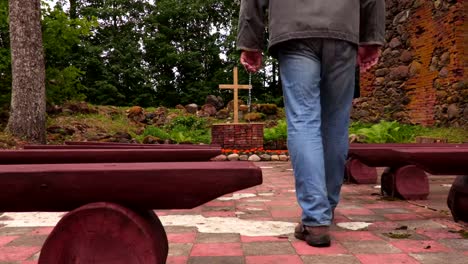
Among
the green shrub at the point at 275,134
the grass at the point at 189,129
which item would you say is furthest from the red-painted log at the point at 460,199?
the green shrub at the point at 275,134

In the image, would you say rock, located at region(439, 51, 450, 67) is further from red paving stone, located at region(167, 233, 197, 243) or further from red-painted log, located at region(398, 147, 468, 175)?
red paving stone, located at region(167, 233, 197, 243)

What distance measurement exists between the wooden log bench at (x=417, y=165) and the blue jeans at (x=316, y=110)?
446 mm

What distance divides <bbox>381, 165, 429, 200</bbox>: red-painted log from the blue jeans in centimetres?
149

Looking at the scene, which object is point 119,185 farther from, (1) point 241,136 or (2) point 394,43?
(2) point 394,43

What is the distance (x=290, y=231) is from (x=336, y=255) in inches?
20.2

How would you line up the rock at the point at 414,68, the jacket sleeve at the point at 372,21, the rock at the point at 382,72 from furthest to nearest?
1. the rock at the point at 382,72
2. the rock at the point at 414,68
3. the jacket sleeve at the point at 372,21

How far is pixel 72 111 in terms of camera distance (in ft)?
40.8

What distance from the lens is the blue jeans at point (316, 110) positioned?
7.25ft

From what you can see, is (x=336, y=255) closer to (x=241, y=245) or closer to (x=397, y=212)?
(x=241, y=245)

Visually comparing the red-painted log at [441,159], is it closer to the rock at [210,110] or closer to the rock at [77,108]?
the rock at [77,108]

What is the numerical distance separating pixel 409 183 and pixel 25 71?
7.49 metres

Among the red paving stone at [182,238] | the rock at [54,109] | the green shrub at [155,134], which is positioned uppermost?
the rock at [54,109]

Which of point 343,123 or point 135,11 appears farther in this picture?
point 135,11

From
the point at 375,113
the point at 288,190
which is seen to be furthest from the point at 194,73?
the point at 288,190
